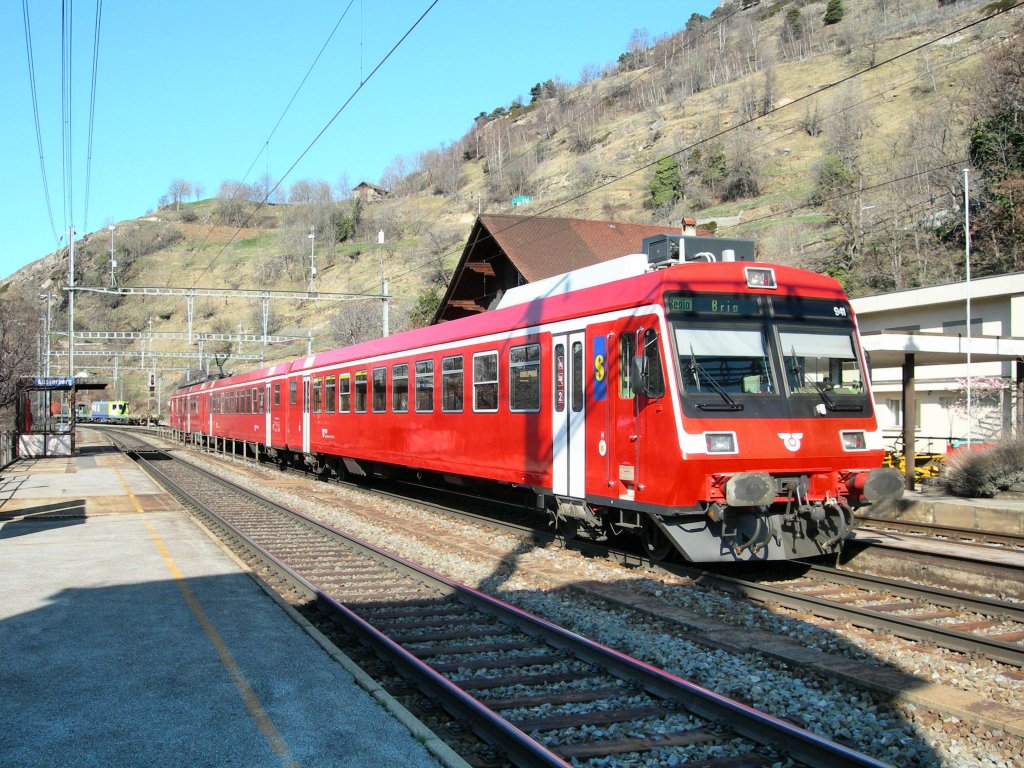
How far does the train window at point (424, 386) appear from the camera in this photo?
15.6 m

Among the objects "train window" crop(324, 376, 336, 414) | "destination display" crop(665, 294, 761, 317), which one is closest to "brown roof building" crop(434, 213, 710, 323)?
"train window" crop(324, 376, 336, 414)

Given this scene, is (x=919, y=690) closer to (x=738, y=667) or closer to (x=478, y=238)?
(x=738, y=667)

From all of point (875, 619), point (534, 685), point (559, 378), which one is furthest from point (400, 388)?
point (534, 685)

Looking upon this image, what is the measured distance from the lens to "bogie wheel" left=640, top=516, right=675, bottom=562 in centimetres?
1002

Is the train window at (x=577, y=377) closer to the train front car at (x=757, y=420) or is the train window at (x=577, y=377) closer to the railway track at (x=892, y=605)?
the train front car at (x=757, y=420)

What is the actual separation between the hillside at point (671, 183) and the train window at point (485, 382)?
32.1 m

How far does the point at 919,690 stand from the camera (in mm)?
5805

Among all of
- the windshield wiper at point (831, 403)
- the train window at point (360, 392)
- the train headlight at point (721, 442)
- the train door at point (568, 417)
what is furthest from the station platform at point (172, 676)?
the train window at point (360, 392)

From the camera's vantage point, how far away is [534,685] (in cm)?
624

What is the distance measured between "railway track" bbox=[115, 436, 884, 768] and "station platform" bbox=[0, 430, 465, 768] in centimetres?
47

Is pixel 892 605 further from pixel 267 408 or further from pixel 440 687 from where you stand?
pixel 267 408

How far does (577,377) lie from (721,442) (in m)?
2.42

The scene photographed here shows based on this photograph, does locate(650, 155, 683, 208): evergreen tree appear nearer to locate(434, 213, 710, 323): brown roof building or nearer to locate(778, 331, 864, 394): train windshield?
locate(434, 213, 710, 323): brown roof building

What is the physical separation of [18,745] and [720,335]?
6.98 metres
